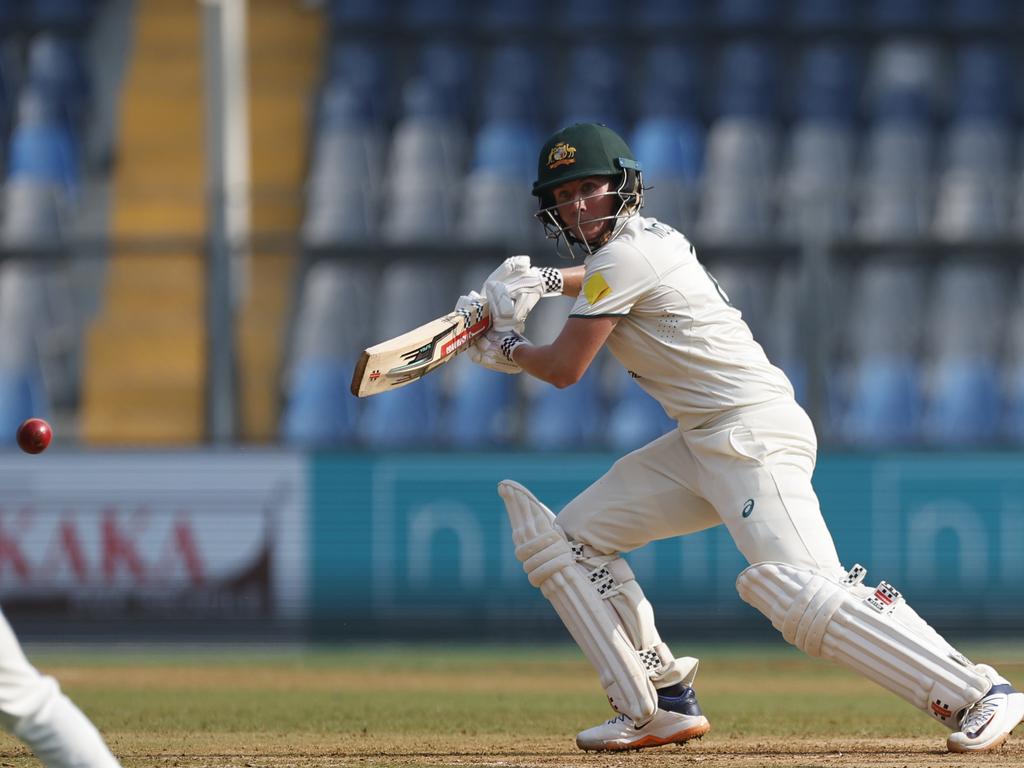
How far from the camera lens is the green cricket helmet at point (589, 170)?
572 cm

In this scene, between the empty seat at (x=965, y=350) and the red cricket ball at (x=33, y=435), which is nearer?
the red cricket ball at (x=33, y=435)

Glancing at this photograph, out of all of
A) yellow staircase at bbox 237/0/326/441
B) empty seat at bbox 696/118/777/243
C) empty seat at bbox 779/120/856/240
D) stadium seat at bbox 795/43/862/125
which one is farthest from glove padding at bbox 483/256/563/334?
stadium seat at bbox 795/43/862/125

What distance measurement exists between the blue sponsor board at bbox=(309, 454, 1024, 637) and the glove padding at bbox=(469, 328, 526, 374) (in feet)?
18.9

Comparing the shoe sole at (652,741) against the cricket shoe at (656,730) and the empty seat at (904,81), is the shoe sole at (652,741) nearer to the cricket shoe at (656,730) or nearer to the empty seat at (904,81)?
the cricket shoe at (656,730)

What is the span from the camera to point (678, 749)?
610 cm

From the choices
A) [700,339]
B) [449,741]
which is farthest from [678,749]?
[700,339]

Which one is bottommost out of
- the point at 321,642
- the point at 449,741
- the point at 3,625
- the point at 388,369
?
the point at 321,642

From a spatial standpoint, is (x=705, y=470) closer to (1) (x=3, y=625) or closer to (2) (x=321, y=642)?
(1) (x=3, y=625)

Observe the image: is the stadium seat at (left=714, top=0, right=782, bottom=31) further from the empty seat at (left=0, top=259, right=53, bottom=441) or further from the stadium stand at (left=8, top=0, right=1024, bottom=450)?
the empty seat at (left=0, top=259, right=53, bottom=441)

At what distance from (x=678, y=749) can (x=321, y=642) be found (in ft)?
20.0

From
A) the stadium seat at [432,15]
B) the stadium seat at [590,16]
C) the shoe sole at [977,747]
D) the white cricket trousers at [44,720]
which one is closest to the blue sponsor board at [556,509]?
the shoe sole at [977,747]

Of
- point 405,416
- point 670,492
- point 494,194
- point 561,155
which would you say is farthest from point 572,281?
point 494,194

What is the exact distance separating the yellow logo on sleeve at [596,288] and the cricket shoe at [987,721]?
1.65 metres

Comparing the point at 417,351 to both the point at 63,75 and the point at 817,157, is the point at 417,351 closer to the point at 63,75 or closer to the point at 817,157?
the point at 817,157
